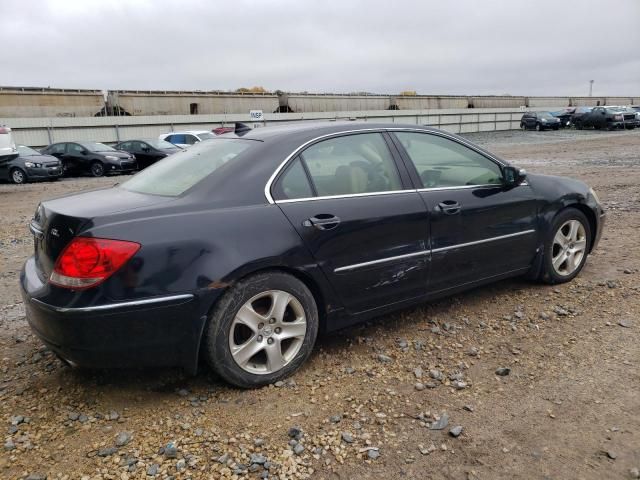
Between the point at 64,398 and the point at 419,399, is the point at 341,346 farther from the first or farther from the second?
the point at 64,398

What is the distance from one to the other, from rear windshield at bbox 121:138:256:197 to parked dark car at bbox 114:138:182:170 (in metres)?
17.8

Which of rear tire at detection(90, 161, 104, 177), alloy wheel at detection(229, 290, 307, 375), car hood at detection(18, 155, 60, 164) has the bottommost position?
rear tire at detection(90, 161, 104, 177)

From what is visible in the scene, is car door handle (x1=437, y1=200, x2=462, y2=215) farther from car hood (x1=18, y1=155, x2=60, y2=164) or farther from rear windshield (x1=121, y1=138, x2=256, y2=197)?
car hood (x1=18, y1=155, x2=60, y2=164)

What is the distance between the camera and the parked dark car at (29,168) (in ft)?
54.5

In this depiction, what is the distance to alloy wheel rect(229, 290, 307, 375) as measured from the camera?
2.95 m

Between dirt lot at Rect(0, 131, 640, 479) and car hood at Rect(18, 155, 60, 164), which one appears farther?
car hood at Rect(18, 155, 60, 164)

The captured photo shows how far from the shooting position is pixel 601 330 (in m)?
3.69

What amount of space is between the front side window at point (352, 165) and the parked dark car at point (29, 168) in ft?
53.3

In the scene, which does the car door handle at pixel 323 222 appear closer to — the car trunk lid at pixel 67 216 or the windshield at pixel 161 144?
the car trunk lid at pixel 67 216

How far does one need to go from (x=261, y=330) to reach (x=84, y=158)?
751 inches

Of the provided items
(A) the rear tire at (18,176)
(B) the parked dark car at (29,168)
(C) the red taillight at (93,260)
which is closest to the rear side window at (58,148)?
(B) the parked dark car at (29,168)

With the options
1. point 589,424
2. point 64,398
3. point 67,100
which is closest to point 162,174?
point 64,398

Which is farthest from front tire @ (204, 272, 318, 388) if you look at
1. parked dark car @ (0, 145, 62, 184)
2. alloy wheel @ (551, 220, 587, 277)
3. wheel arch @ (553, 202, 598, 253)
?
parked dark car @ (0, 145, 62, 184)

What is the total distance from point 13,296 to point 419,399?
3.86m
